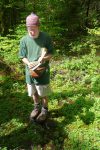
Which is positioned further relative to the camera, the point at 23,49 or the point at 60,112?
the point at 60,112

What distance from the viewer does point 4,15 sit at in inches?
569

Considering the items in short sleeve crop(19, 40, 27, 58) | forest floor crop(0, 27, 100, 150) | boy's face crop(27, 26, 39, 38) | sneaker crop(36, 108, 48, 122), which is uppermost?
boy's face crop(27, 26, 39, 38)

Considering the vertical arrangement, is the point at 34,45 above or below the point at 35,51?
above

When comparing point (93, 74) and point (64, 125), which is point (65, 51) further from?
point (64, 125)

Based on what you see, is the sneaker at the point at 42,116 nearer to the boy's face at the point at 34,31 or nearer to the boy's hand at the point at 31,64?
the boy's hand at the point at 31,64

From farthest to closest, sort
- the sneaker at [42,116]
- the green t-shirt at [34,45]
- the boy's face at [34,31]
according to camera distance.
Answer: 1. the sneaker at [42,116]
2. the green t-shirt at [34,45]
3. the boy's face at [34,31]

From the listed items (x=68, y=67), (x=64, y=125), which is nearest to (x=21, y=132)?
(x=64, y=125)

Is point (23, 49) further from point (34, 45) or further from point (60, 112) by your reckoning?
point (60, 112)

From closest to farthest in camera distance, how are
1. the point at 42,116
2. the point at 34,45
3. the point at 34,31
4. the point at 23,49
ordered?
the point at 34,31
the point at 34,45
the point at 23,49
the point at 42,116

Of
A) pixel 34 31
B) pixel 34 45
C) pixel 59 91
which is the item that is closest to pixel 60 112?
pixel 59 91

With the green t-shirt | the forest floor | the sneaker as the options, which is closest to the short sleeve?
the green t-shirt

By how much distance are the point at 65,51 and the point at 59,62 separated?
1.91 m

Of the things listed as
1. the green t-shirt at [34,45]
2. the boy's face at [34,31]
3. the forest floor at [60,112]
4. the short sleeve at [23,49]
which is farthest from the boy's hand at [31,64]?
the forest floor at [60,112]

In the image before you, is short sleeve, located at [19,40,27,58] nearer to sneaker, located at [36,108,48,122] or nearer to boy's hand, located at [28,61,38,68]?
boy's hand, located at [28,61,38,68]
